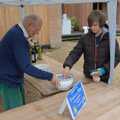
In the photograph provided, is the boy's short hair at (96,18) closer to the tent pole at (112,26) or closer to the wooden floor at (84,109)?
the tent pole at (112,26)

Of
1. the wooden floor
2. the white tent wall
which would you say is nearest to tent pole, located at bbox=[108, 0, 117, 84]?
the white tent wall

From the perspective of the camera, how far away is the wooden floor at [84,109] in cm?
188

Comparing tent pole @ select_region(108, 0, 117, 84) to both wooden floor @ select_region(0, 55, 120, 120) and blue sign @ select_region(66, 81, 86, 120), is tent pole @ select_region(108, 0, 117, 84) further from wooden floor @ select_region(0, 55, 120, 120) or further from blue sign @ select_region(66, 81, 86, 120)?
blue sign @ select_region(66, 81, 86, 120)

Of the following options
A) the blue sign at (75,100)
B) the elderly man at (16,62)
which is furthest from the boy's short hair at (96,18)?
the blue sign at (75,100)

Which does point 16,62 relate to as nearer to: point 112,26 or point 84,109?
point 84,109

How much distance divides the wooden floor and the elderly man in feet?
0.76

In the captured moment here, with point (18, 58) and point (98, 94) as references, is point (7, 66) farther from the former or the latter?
point (98, 94)

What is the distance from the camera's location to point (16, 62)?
2240mm

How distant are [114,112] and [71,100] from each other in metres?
0.32

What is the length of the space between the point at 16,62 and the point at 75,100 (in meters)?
0.60

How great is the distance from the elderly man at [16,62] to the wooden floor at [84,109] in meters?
0.23

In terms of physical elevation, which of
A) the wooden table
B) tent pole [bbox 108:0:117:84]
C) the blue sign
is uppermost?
tent pole [bbox 108:0:117:84]

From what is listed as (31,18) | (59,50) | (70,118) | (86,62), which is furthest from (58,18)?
(70,118)

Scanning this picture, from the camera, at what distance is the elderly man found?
2145mm
